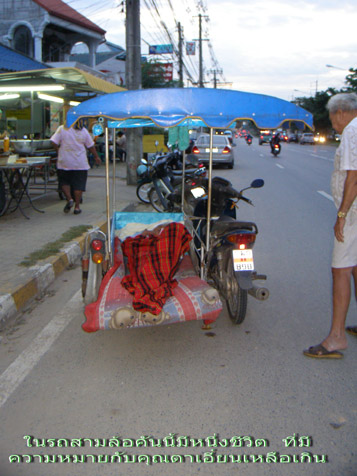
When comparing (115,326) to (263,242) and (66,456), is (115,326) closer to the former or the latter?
(66,456)

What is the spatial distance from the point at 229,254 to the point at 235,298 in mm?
406

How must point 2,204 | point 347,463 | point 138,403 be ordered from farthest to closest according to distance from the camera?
1. point 2,204
2. point 138,403
3. point 347,463

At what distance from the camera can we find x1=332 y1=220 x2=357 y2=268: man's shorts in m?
3.55

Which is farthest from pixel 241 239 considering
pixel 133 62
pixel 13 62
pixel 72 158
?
pixel 13 62

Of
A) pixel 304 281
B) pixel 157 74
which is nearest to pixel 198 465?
pixel 304 281

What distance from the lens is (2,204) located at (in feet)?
26.9

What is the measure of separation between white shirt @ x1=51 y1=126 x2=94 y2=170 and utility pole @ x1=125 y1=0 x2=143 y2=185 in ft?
13.1

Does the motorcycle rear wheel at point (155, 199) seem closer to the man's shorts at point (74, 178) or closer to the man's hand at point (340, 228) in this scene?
the man's shorts at point (74, 178)

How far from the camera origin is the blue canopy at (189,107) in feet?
12.5

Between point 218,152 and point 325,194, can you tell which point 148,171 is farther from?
point 218,152

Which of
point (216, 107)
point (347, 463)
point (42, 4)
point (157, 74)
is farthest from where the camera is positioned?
point (157, 74)

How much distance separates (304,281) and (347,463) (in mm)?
3227

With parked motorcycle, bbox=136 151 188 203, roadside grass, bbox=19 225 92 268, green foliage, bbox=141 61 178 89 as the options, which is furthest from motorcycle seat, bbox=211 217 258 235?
green foliage, bbox=141 61 178 89

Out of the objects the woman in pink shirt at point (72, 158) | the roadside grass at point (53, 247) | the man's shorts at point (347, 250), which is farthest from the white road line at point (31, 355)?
the woman in pink shirt at point (72, 158)
